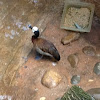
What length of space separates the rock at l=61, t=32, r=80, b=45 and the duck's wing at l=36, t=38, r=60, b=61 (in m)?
0.39

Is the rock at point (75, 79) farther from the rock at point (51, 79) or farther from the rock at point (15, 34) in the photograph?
the rock at point (15, 34)

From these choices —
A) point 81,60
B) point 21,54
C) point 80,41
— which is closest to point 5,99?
point 21,54

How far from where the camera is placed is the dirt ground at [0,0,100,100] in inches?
132

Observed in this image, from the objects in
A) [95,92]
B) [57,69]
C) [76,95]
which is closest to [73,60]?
[57,69]

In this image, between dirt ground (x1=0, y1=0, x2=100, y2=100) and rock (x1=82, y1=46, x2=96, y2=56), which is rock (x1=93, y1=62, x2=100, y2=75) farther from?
rock (x1=82, y1=46, x2=96, y2=56)

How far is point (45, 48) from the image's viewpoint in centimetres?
371

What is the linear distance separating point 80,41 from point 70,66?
631mm

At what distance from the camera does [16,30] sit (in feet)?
13.6

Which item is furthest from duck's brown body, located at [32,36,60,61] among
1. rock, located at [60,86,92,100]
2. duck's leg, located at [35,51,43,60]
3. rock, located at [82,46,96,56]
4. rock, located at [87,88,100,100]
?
rock, located at [60,86,92,100]

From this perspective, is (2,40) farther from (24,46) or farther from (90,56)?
(90,56)

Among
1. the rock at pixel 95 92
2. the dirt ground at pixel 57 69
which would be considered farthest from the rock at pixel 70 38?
the rock at pixel 95 92

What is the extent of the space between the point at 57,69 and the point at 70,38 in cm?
69

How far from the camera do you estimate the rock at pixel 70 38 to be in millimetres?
4035

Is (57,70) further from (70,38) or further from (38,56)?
(70,38)
